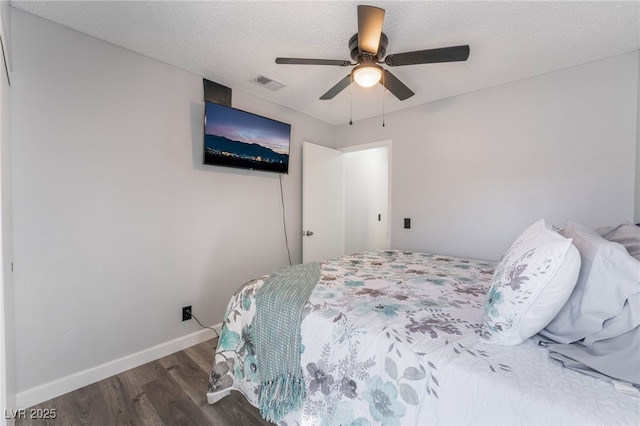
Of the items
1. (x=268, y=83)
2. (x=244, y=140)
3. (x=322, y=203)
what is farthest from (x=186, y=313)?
(x=268, y=83)

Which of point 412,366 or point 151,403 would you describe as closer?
point 412,366

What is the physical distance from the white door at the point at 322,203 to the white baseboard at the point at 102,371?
1.46 metres

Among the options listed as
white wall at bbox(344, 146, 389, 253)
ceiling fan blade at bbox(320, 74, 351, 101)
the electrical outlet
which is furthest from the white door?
the electrical outlet

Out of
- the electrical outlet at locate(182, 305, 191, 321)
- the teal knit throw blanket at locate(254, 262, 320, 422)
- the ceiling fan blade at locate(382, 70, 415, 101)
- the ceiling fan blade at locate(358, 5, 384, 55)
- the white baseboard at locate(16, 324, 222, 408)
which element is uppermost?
the ceiling fan blade at locate(358, 5, 384, 55)

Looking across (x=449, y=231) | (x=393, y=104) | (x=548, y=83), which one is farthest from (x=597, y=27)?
(x=449, y=231)

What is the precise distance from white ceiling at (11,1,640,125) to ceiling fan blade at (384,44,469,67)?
23 cm

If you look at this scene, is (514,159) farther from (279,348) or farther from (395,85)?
(279,348)

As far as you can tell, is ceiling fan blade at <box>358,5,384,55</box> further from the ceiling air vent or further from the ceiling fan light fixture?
the ceiling air vent

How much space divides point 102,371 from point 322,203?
254 cm

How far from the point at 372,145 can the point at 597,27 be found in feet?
6.82

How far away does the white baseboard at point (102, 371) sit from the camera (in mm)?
1644

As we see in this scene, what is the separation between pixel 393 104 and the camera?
3.02 m

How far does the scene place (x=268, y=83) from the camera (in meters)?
2.54

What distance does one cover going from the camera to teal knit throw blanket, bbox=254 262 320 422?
1.25 meters
